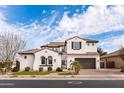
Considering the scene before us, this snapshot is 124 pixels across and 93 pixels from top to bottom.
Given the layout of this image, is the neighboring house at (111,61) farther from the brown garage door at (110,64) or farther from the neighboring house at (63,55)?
the neighboring house at (63,55)

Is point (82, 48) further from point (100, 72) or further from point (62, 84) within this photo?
point (62, 84)

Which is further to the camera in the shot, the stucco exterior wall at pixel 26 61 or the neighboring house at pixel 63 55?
the stucco exterior wall at pixel 26 61

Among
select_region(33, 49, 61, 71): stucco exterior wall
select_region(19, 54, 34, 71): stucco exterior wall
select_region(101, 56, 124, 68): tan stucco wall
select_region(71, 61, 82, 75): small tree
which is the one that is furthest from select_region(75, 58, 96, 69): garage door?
select_region(19, 54, 34, 71): stucco exterior wall

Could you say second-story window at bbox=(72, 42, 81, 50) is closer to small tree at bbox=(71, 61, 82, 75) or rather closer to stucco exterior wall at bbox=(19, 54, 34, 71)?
small tree at bbox=(71, 61, 82, 75)

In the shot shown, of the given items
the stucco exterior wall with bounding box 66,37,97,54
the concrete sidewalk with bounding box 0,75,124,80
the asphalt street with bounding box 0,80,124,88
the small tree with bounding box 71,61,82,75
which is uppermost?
the stucco exterior wall with bounding box 66,37,97,54

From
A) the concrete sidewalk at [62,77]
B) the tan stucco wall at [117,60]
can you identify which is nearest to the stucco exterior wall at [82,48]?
the tan stucco wall at [117,60]

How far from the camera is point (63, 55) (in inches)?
1007

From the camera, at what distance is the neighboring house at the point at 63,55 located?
24.4 meters

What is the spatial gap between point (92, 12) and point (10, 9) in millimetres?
5424

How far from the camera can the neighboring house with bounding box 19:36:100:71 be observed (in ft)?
80.1

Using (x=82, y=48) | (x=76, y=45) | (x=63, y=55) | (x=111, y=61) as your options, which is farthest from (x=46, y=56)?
(x=111, y=61)

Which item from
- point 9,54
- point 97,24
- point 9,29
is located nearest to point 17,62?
point 9,54

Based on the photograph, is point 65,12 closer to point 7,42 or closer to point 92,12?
point 92,12

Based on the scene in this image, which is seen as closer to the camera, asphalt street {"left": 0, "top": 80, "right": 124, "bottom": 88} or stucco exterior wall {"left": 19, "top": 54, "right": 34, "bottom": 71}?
asphalt street {"left": 0, "top": 80, "right": 124, "bottom": 88}
